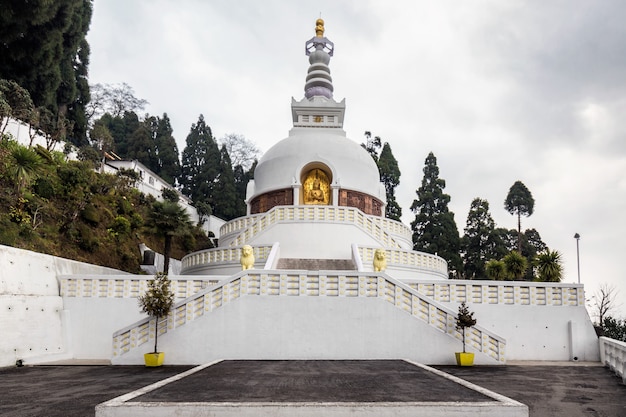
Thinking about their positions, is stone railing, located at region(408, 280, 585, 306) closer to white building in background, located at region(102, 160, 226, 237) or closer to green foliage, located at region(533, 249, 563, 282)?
green foliage, located at region(533, 249, 563, 282)

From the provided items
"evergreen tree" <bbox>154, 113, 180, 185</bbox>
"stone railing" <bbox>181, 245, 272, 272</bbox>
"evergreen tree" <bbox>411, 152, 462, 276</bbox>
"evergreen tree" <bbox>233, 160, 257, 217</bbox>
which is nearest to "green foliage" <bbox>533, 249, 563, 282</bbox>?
"stone railing" <bbox>181, 245, 272, 272</bbox>

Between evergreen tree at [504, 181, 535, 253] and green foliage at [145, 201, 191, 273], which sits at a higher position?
evergreen tree at [504, 181, 535, 253]

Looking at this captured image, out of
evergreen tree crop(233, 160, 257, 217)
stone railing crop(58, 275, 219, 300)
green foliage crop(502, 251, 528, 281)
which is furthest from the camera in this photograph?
evergreen tree crop(233, 160, 257, 217)

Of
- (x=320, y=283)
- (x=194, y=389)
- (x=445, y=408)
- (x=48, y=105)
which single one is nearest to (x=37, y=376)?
(x=194, y=389)

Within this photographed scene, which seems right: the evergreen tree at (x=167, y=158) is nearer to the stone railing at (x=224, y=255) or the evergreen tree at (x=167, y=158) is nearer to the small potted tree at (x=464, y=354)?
the stone railing at (x=224, y=255)

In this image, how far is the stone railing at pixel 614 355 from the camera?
1134 centimetres

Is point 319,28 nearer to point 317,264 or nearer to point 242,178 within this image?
point 317,264

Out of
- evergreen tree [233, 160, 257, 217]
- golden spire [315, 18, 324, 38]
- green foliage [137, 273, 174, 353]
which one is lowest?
green foliage [137, 273, 174, 353]

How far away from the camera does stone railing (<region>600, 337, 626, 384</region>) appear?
1134cm

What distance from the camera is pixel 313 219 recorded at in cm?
2092

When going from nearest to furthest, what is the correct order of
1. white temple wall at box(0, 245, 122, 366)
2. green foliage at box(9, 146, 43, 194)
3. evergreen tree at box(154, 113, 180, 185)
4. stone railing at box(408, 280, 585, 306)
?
white temple wall at box(0, 245, 122, 366) < stone railing at box(408, 280, 585, 306) < green foliage at box(9, 146, 43, 194) < evergreen tree at box(154, 113, 180, 185)

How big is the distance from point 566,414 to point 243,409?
5.19 meters

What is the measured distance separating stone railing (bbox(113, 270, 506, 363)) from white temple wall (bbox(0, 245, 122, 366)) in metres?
2.51

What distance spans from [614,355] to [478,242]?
98.1 ft
